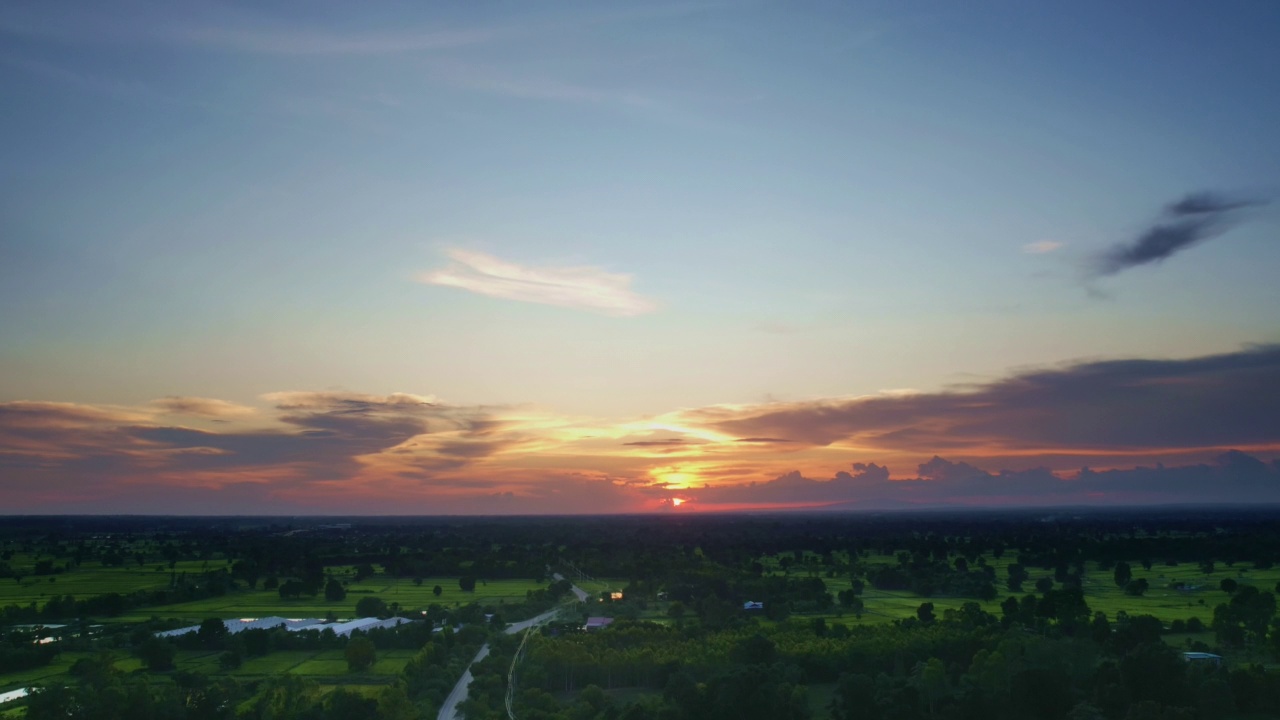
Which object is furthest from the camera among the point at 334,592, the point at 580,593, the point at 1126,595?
the point at 580,593

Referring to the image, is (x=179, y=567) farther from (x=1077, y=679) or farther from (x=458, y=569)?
(x=1077, y=679)

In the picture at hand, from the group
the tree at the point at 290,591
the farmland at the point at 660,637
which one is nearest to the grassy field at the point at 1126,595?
the farmland at the point at 660,637

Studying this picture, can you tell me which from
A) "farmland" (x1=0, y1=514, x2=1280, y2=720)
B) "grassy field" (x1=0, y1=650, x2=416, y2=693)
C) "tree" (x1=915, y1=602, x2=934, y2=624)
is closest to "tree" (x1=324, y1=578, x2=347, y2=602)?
"farmland" (x1=0, y1=514, x2=1280, y2=720)

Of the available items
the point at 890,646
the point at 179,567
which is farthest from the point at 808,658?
the point at 179,567

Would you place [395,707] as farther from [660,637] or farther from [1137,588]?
[1137,588]

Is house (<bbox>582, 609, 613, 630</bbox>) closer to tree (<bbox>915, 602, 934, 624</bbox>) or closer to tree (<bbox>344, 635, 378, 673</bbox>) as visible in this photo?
tree (<bbox>344, 635, 378, 673</bbox>)

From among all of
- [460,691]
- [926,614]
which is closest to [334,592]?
[460,691]
